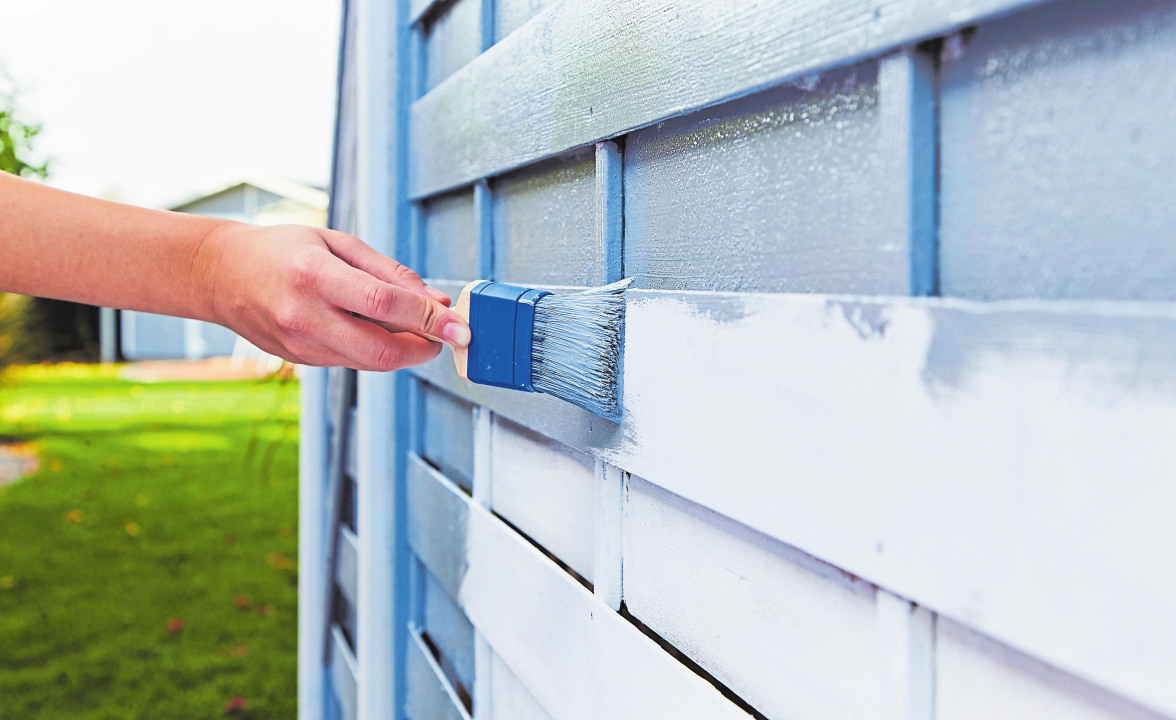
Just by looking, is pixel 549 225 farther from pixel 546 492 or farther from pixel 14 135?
pixel 14 135

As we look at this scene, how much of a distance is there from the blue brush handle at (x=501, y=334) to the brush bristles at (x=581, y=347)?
0.04 feet

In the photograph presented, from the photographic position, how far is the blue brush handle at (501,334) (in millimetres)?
908

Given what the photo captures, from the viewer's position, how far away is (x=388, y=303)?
3.17 feet

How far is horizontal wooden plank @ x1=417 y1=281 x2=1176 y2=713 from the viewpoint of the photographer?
34 centimetres

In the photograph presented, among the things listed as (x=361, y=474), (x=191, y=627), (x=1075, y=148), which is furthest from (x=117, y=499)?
(x=1075, y=148)

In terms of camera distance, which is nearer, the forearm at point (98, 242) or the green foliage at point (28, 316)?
the forearm at point (98, 242)

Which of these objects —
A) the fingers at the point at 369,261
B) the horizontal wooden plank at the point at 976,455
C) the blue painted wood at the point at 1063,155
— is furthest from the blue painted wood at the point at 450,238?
the blue painted wood at the point at 1063,155

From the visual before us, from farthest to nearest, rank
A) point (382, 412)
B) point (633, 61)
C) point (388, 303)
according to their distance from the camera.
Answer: point (382, 412)
point (388, 303)
point (633, 61)

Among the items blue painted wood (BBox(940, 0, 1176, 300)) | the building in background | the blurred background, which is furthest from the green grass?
the building in background

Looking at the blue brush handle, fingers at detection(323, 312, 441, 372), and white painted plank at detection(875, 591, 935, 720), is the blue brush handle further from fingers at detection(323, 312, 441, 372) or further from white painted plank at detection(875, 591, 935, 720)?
white painted plank at detection(875, 591, 935, 720)

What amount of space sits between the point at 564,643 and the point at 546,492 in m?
0.20

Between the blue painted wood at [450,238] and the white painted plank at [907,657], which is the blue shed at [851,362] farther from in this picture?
the blue painted wood at [450,238]

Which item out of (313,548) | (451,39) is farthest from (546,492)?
(313,548)

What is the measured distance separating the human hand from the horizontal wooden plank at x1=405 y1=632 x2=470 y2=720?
2.07 feet
